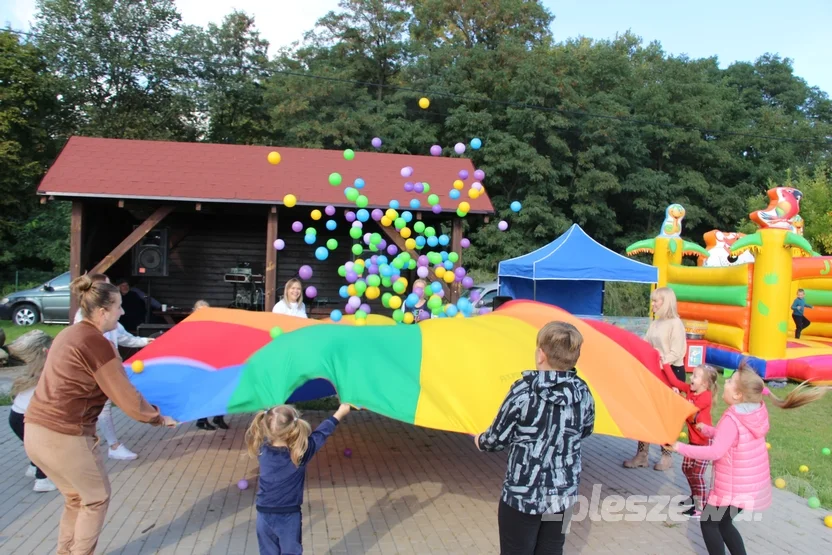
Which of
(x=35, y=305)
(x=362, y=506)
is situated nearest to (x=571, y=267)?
(x=362, y=506)

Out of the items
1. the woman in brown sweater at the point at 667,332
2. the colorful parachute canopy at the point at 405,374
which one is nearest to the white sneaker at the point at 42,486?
the colorful parachute canopy at the point at 405,374

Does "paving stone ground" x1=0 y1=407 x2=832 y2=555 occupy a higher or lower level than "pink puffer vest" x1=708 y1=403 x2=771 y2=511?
lower

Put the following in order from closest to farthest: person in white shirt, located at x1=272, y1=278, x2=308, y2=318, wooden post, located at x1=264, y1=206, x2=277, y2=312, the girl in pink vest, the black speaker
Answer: the girl in pink vest
person in white shirt, located at x1=272, y1=278, x2=308, y2=318
wooden post, located at x1=264, y1=206, x2=277, y2=312
the black speaker

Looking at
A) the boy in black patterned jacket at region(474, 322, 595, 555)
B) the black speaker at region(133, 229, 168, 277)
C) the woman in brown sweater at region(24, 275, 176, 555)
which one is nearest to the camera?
the boy in black patterned jacket at region(474, 322, 595, 555)

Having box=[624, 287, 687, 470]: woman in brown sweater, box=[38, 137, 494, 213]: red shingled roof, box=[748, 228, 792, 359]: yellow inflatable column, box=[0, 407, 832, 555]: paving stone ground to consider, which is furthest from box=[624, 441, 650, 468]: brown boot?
box=[748, 228, 792, 359]: yellow inflatable column

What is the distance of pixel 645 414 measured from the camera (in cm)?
438

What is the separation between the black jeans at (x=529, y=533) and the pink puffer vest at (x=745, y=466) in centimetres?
134

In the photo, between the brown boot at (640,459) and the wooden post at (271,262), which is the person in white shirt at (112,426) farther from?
the wooden post at (271,262)

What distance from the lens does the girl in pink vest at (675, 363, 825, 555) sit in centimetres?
365

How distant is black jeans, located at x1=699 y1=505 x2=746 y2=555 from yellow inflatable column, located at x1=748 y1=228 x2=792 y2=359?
8.19 metres

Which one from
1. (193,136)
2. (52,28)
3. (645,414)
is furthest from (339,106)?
(645,414)

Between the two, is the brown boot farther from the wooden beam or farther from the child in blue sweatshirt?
the wooden beam

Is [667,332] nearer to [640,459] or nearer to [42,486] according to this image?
[640,459]

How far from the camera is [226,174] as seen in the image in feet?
39.6
